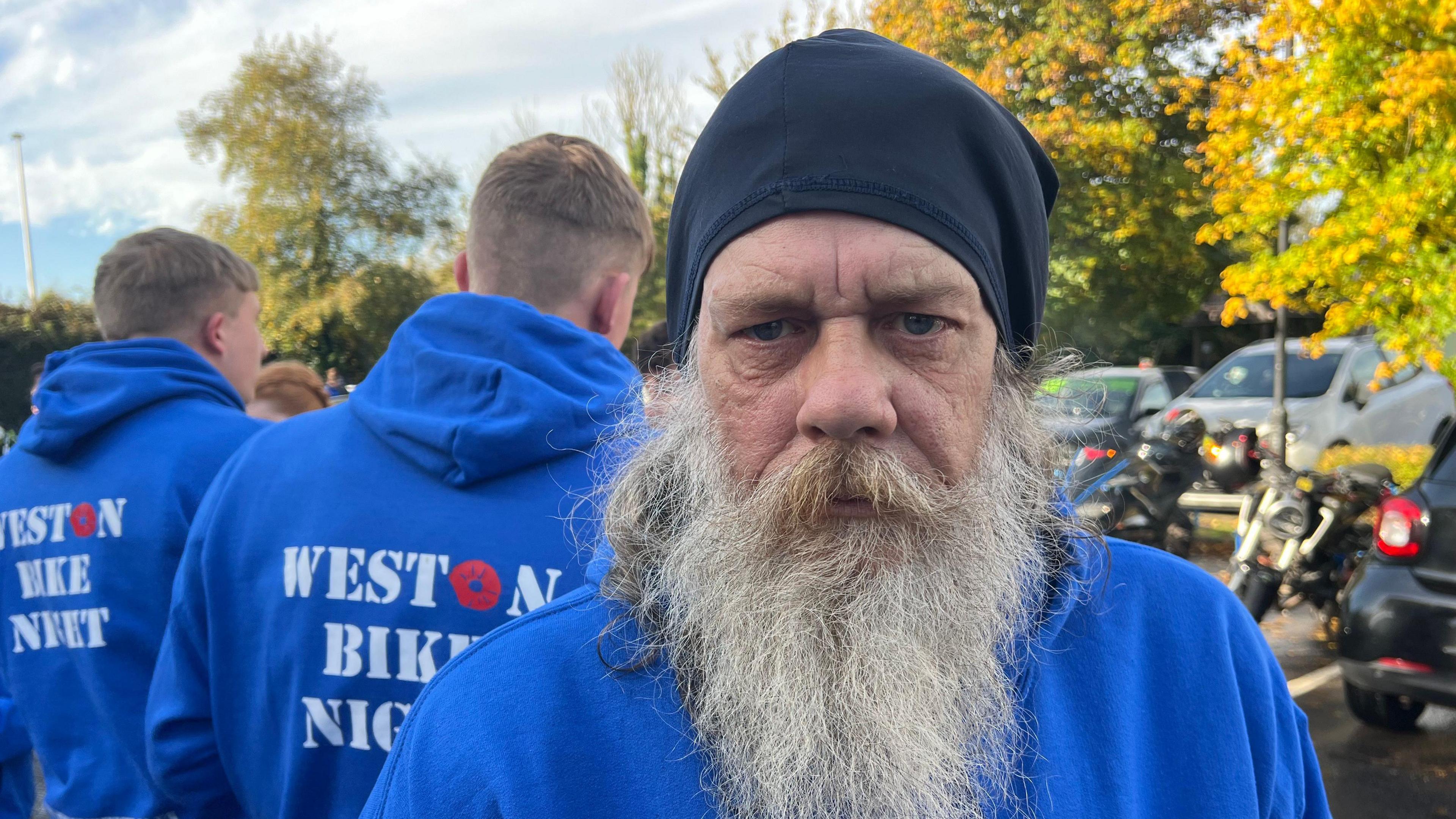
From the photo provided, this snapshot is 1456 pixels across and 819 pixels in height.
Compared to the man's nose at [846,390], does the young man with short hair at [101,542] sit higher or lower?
lower

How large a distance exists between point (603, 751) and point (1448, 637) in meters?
4.82

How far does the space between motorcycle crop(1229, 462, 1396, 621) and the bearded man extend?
5730 mm

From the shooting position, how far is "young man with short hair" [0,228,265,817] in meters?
2.70

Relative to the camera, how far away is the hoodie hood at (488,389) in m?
2.07

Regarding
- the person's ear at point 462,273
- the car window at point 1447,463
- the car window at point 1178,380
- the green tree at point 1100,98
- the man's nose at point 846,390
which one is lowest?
the car window at point 1178,380

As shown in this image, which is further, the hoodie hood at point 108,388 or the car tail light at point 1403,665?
the car tail light at point 1403,665

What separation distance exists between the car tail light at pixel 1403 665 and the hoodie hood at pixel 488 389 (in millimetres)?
4356

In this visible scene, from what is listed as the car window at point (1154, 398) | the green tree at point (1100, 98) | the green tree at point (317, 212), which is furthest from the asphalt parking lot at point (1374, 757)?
the green tree at point (317, 212)

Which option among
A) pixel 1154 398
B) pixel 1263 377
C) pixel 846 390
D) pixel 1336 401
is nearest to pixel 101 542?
pixel 846 390

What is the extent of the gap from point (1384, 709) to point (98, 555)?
598 centimetres

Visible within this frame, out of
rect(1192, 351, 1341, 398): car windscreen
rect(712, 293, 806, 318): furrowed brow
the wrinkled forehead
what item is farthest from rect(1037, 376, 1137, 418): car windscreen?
rect(1192, 351, 1341, 398): car windscreen

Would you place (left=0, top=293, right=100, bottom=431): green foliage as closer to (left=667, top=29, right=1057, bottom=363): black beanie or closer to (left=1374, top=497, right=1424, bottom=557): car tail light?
(left=1374, top=497, right=1424, bottom=557): car tail light

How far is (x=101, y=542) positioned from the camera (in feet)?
8.89

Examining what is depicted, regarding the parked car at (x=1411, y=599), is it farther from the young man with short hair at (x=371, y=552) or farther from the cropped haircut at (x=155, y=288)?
the cropped haircut at (x=155, y=288)
